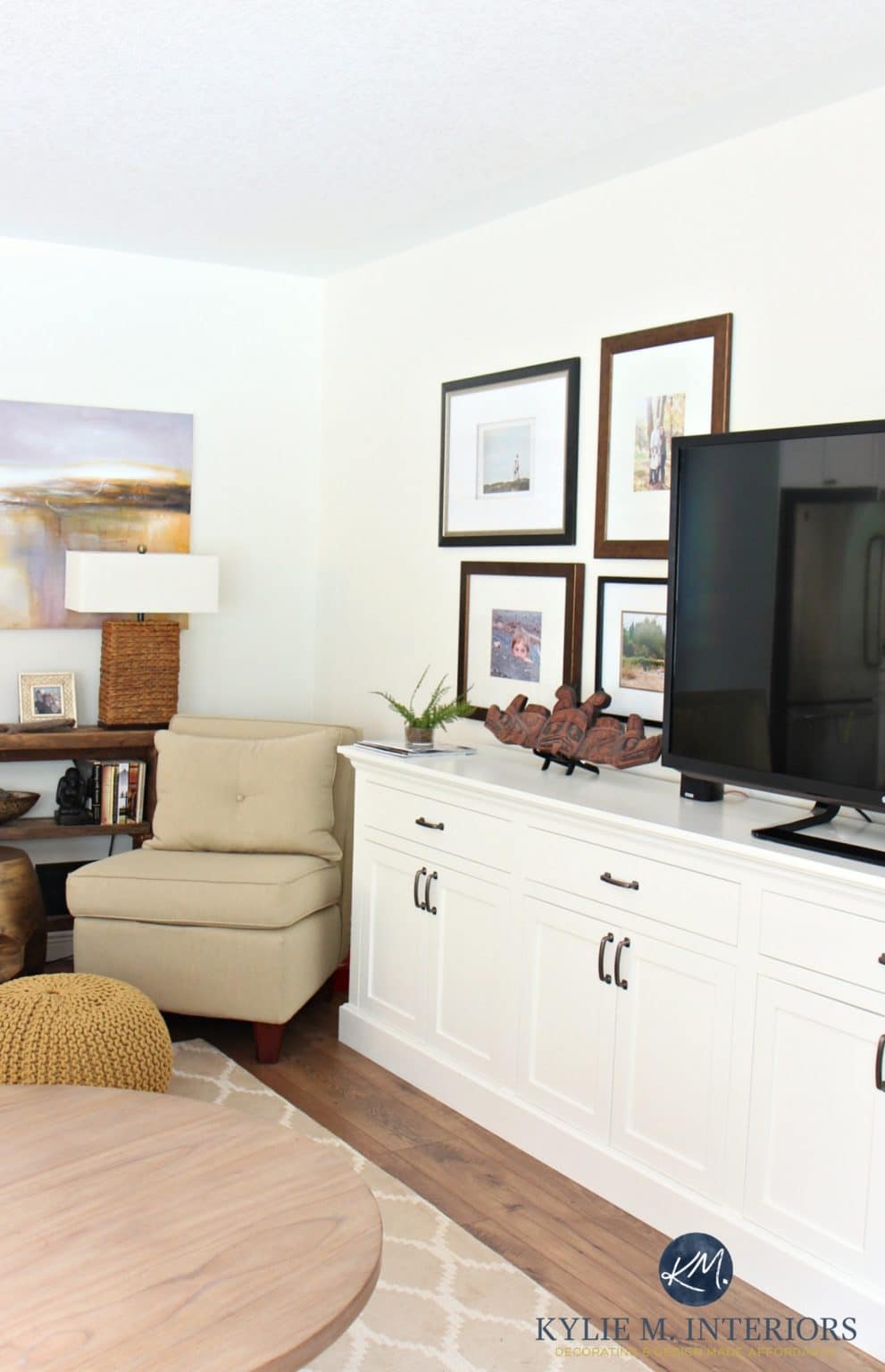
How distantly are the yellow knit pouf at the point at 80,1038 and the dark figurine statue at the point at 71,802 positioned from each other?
4.28ft

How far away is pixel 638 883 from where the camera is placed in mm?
2820

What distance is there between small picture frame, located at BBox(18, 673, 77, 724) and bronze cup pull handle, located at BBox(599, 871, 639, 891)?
2272mm

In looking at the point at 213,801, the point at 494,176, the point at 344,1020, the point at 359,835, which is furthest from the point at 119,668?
the point at 494,176

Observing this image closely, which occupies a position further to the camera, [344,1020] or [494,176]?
[344,1020]

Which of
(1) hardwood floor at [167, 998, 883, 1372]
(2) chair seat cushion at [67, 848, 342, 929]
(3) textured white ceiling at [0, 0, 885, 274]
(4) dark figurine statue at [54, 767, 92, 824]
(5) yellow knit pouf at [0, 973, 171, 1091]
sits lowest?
(1) hardwood floor at [167, 998, 883, 1372]

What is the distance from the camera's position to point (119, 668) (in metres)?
4.43

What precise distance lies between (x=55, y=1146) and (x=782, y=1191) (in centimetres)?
135

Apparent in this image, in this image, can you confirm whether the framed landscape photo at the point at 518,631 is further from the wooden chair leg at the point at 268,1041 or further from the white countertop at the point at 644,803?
the wooden chair leg at the point at 268,1041

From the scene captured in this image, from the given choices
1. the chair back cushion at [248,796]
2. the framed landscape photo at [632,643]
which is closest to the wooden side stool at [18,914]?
the chair back cushion at [248,796]

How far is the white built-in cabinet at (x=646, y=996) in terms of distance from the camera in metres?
2.36

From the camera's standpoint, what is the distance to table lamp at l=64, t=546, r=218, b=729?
4.23 meters

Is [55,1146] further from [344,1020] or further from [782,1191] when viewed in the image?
[344,1020]

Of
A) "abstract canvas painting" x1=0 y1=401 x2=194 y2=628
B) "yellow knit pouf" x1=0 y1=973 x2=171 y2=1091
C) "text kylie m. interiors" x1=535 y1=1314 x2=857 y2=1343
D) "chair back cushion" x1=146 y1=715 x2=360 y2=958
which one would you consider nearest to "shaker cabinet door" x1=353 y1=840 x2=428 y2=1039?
"chair back cushion" x1=146 y1=715 x2=360 y2=958

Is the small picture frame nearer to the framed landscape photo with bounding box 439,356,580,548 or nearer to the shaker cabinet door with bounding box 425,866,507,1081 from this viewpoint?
the framed landscape photo with bounding box 439,356,580,548
